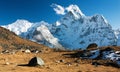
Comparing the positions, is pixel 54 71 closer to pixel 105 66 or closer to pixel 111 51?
pixel 105 66

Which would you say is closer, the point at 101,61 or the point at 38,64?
the point at 38,64

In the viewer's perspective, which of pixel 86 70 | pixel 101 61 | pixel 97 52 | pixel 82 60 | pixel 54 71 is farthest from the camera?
pixel 97 52

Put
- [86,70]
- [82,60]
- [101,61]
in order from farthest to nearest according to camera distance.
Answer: [82,60] < [101,61] < [86,70]

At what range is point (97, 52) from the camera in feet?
189

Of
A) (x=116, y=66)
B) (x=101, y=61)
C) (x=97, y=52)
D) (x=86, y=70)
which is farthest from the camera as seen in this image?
(x=97, y=52)

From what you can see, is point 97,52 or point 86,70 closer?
point 86,70

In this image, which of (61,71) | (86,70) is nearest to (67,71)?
(61,71)

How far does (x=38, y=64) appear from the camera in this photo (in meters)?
42.3

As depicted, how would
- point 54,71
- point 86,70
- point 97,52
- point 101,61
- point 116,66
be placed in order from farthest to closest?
point 97,52
point 101,61
point 116,66
point 86,70
point 54,71

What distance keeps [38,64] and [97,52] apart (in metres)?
19.5

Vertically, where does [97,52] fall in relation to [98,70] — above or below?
above

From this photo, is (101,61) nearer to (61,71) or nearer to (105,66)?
(105,66)

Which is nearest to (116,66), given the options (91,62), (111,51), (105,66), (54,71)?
(105,66)

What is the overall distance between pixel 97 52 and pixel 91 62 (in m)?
7.65
